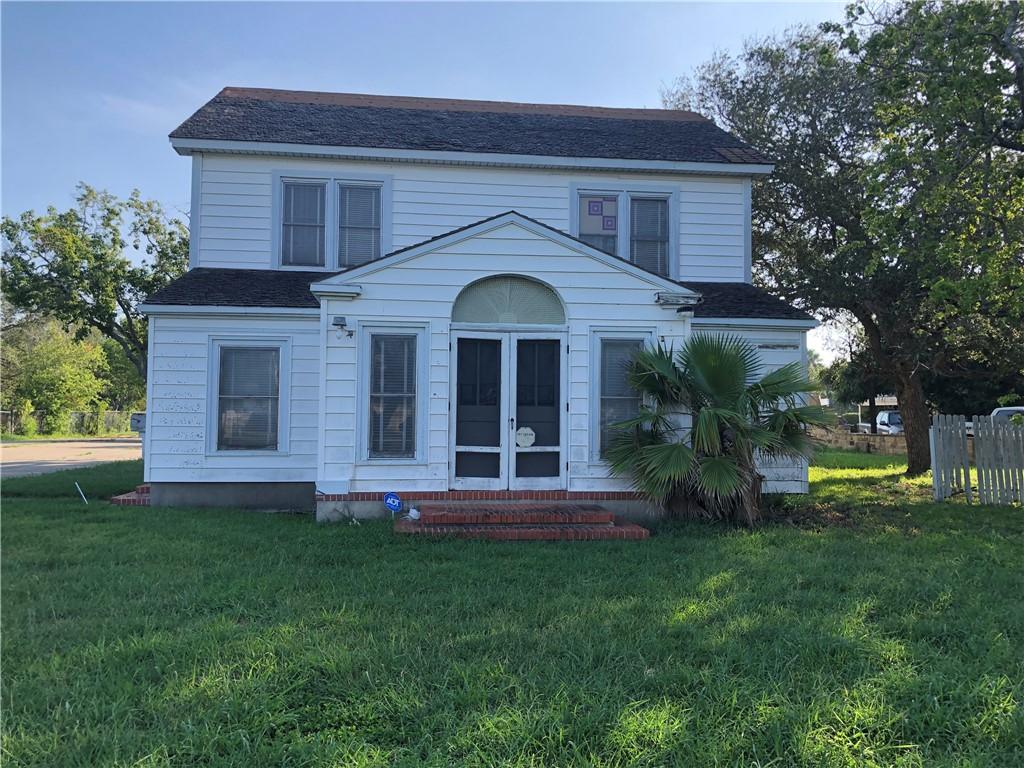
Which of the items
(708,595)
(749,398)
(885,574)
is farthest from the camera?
(749,398)

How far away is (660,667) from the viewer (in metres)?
3.72

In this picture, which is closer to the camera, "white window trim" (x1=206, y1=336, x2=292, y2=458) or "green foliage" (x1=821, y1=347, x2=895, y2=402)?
"white window trim" (x1=206, y1=336, x2=292, y2=458)

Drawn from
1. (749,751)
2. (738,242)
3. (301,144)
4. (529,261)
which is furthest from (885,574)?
(301,144)

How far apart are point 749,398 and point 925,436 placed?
10144 millimetres

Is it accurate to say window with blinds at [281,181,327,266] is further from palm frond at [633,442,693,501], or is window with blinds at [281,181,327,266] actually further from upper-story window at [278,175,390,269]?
palm frond at [633,442,693,501]

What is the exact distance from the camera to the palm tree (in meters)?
7.74

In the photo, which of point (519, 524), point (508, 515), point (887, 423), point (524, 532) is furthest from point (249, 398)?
point (887, 423)

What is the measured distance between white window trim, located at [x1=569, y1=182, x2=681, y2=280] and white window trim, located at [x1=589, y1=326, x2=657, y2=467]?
2861 mm

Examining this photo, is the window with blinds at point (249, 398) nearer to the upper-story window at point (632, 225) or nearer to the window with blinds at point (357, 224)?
the window with blinds at point (357, 224)

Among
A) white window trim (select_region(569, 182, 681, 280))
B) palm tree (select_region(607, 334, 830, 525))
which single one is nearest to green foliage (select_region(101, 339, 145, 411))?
white window trim (select_region(569, 182, 681, 280))

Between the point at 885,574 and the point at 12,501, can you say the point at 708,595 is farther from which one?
the point at 12,501

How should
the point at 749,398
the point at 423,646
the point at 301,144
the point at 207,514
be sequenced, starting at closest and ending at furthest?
1. the point at 423,646
2. the point at 749,398
3. the point at 207,514
4. the point at 301,144

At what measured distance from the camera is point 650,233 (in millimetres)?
11180

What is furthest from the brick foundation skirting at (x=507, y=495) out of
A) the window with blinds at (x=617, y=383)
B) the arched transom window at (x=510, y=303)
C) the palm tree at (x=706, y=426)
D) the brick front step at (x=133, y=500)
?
the brick front step at (x=133, y=500)
